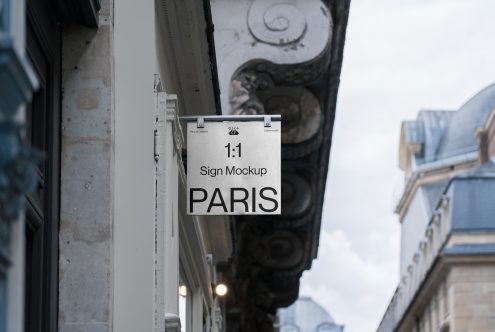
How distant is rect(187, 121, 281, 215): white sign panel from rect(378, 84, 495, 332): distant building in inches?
1791

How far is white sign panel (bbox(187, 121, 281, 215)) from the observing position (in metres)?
13.3

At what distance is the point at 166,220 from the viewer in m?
10.6

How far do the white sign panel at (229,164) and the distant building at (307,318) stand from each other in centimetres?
8981

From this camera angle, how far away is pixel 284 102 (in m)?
26.1

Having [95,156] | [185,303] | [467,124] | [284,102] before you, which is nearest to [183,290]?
[185,303]

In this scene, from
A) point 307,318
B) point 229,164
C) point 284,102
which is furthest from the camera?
point 307,318

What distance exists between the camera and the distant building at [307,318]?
10388cm

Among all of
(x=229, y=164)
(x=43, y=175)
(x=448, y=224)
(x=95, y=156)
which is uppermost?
(x=448, y=224)

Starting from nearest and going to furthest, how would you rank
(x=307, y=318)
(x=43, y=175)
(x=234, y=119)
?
(x=43, y=175), (x=234, y=119), (x=307, y=318)

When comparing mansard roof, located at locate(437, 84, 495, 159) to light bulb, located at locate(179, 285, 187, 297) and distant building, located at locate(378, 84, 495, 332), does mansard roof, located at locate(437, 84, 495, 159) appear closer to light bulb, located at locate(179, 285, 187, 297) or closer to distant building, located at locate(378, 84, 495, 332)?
distant building, located at locate(378, 84, 495, 332)

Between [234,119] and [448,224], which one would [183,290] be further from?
[448,224]

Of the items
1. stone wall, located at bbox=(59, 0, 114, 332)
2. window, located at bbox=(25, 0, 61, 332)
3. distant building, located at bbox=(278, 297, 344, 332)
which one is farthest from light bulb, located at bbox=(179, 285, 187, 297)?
distant building, located at bbox=(278, 297, 344, 332)

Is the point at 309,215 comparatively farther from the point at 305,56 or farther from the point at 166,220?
the point at 166,220

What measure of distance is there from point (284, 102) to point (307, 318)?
81.0m
